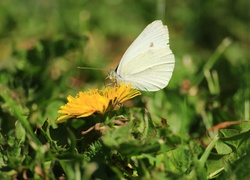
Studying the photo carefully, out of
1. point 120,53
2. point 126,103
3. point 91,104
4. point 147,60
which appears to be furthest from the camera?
point 120,53

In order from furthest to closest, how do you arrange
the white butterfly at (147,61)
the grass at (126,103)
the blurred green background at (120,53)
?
the blurred green background at (120,53) → the white butterfly at (147,61) → the grass at (126,103)

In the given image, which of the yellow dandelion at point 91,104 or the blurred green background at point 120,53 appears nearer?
the yellow dandelion at point 91,104

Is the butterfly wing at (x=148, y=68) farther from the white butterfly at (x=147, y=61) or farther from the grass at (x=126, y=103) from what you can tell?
the grass at (x=126, y=103)

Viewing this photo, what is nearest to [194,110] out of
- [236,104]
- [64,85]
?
[236,104]

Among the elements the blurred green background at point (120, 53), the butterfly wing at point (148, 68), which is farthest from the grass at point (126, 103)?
the butterfly wing at point (148, 68)

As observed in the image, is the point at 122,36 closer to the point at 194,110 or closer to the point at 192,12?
the point at 192,12

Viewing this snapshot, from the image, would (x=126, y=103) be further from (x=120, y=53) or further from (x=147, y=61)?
(x=120, y=53)

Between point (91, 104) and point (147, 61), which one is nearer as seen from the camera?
point (91, 104)

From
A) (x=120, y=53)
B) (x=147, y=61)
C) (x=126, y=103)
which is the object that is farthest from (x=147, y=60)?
(x=120, y=53)
